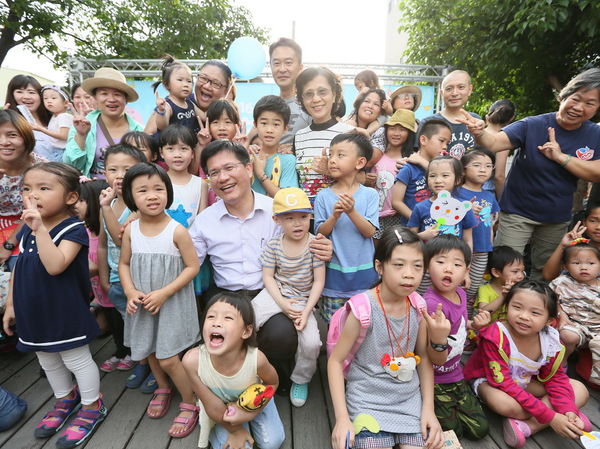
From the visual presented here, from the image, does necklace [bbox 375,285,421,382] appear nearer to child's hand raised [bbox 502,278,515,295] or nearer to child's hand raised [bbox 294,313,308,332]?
child's hand raised [bbox 294,313,308,332]

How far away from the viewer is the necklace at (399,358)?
1782 millimetres

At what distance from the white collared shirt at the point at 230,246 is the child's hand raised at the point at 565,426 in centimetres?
185

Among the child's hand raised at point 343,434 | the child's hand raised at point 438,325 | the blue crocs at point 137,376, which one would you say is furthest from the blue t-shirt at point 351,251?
the blue crocs at point 137,376

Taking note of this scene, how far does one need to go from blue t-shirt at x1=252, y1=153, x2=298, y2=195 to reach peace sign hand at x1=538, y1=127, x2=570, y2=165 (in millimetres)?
2073

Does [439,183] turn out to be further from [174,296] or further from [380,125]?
[174,296]

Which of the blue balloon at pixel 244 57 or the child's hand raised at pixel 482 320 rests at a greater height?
the blue balloon at pixel 244 57

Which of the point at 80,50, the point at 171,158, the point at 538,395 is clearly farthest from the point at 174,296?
the point at 80,50

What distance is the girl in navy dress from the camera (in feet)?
5.95

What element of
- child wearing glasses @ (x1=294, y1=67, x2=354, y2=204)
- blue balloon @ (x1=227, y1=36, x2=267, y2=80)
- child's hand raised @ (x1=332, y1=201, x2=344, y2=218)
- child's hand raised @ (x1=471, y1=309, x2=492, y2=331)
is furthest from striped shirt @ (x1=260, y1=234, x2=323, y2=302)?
blue balloon @ (x1=227, y1=36, x2=267, y2=80)

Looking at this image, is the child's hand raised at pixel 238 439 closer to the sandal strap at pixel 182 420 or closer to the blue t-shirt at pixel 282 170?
the sandal strap at pixel 182 420

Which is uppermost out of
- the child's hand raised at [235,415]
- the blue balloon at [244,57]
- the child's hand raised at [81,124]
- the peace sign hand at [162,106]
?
the blue balloon at [244,57]

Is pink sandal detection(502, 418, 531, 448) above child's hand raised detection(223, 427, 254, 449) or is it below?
below

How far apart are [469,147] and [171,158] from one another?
2.61m

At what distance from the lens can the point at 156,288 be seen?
1992mm
